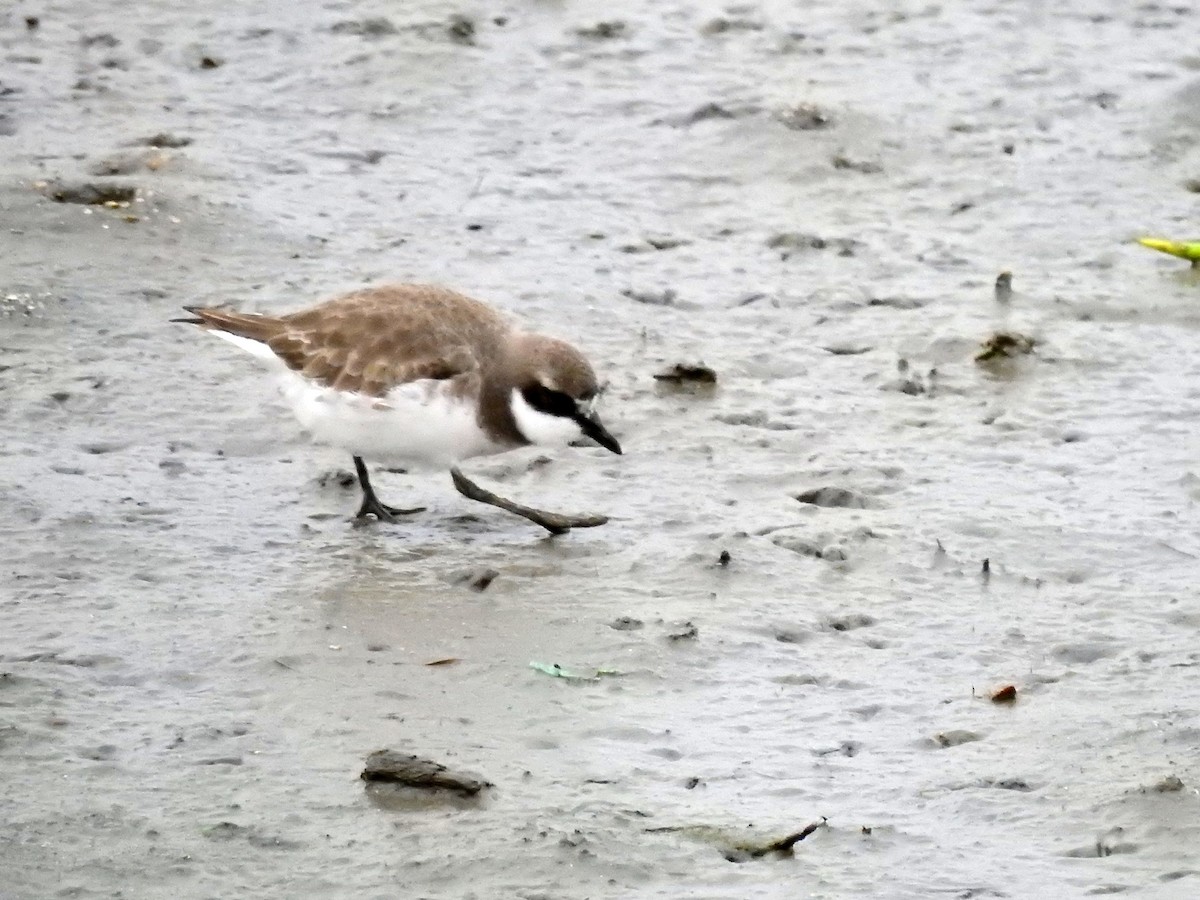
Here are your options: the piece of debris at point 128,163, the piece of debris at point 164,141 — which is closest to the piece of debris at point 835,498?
the piece of debris at point 128,163

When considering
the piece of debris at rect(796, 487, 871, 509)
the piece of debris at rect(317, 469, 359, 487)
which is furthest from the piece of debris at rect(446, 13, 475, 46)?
the piece of debris at rect(796, 487, 871, 509)

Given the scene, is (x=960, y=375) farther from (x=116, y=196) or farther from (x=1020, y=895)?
(x=116, y=196)

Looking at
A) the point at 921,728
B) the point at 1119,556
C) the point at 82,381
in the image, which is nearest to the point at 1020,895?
the point at 921,728

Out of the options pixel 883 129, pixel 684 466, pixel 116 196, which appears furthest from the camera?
pixel 883 129

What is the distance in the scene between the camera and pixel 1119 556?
22.4 ft

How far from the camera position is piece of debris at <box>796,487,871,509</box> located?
7.22m

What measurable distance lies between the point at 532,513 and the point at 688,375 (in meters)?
1.31

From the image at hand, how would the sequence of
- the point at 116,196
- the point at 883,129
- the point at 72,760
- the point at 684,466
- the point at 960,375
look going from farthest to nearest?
the point at 883,129 → the point at 116,196 → the point at 960,375 → the point at 684,466 → the point at 72,760

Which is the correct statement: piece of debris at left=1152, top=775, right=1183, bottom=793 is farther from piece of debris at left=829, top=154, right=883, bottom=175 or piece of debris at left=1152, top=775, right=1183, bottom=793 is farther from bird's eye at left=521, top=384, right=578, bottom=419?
piece of debris at left=829, top=154, right=883, bottom=175

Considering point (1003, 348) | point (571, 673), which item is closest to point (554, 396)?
point (571, 673)

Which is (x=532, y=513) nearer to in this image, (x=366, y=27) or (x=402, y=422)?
(x=402, y=422)

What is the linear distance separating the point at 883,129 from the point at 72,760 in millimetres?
6077

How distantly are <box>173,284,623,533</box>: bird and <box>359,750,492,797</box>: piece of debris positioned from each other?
1758 mm

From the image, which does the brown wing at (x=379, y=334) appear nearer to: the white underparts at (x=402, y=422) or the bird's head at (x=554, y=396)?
the white underparts at (x=402, y=422)
